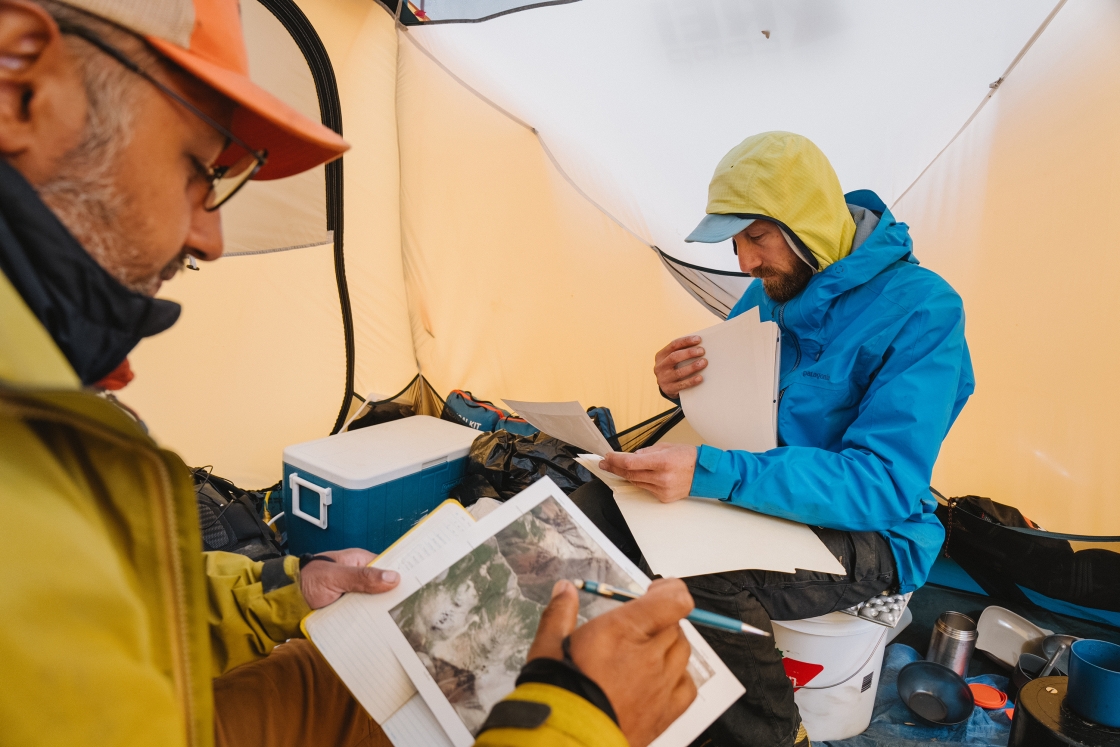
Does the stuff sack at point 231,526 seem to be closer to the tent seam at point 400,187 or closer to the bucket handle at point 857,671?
the tent seam at point 400,187

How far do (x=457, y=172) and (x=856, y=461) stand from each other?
6.32 feet

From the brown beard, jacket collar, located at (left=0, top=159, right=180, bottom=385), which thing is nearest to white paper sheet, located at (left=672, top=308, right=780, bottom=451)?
the brown beard

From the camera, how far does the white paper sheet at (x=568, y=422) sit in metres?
1.23

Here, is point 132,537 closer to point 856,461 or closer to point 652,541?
point 652,541

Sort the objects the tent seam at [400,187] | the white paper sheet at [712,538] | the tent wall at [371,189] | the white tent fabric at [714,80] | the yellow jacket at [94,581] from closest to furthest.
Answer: the yellow jacket at [94,581] < the white paper sheet at [712,538] < the white tent fabric at [714,80] < the tent wall at [371,189] < the tent seam at [400,187]

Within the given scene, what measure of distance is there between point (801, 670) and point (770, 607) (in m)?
0.30

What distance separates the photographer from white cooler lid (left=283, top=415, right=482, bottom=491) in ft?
6.03

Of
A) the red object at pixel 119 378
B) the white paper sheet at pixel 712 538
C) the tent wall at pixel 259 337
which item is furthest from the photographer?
the tent wall at pixel 259 337

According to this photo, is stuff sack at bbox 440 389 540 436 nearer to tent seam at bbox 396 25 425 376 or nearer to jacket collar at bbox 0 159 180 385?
tent seam at bbox 396 25 425 376

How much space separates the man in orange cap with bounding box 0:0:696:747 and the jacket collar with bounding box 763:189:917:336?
911 mm

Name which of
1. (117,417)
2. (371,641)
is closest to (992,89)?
Answer: (371,641)

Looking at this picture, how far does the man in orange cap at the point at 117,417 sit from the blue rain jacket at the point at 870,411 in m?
0.57

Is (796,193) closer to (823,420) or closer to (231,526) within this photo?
(823,420)

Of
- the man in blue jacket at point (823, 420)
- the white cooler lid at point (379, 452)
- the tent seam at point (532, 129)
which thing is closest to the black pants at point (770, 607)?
the man in blue jacket at point (823, 420)
